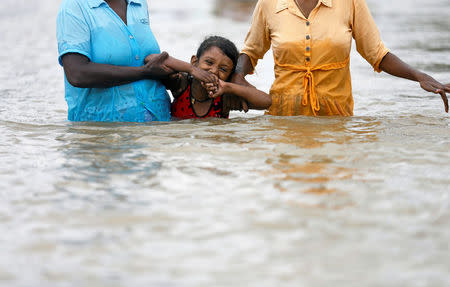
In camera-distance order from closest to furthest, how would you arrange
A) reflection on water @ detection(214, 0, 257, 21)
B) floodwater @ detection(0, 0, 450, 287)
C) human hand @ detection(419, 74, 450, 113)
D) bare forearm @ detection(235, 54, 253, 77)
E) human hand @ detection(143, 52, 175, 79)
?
floodwater @ detection(0, 0, 450, 287), human hand @ detection(143, 52, 175, 79), human hand @ detection(419, 74, 450, 113), bare forearm @ detection(235, 54, 253, 77), reflection on water @ detection(214, 0, 257, 21)

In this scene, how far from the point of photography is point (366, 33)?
4.85m

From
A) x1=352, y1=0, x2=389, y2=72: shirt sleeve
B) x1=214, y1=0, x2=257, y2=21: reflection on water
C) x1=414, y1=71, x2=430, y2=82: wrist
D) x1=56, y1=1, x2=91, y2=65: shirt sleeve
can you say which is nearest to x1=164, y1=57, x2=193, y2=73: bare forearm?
x1=56, y1=1, x2=91, y2=65: shirt sleeve

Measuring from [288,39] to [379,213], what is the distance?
1972mm

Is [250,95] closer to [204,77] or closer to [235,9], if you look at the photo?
[204,77]

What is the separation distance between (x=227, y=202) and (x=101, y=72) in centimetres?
163

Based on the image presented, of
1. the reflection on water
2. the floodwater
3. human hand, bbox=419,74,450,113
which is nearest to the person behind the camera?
the floodwater

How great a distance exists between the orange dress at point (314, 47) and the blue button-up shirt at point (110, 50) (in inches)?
36.3

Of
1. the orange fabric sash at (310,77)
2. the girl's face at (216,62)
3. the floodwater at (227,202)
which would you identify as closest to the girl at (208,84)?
the girl's face at (216,62)

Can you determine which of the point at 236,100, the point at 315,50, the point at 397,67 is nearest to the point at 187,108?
the point at 236,100

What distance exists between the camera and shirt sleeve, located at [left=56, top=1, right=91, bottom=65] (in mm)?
4406

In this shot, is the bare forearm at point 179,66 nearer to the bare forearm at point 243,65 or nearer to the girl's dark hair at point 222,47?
the girl's dark hair at point 222,47

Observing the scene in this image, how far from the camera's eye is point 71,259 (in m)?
2.72

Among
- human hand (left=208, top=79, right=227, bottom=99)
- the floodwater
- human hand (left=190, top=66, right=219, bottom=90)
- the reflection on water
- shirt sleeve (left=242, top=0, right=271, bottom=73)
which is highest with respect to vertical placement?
the reflection on water

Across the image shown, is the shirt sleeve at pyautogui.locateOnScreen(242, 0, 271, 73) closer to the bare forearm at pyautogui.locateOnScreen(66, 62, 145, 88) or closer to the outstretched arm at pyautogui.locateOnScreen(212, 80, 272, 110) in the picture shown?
the outstretched arm at pyautogui.locateOnScreen(212, 80, 272, 110)
